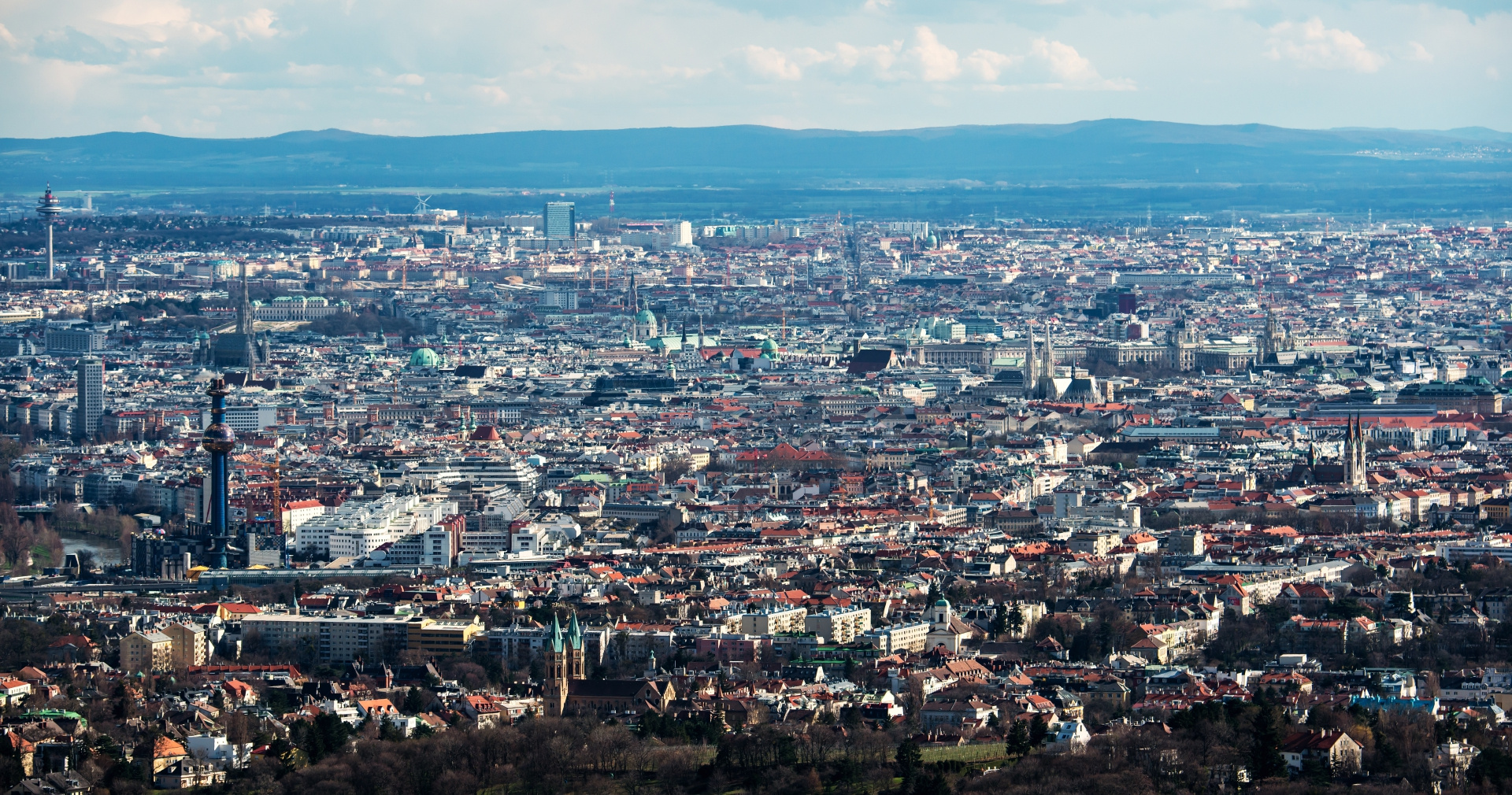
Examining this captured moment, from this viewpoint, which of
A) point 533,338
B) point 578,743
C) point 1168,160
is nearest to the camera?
point 578,743

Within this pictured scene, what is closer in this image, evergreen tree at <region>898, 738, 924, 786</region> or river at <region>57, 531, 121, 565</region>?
evergreen tree at <region>898, 738, 924, 786</region>

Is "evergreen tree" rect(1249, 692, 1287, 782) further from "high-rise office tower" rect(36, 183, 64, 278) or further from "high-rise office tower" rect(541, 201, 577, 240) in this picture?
"high-rise office tower" rect(541, 201, 577, 240)

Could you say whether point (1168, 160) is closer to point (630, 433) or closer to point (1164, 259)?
point (1164, 259)

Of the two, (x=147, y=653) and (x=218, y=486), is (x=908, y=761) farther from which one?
(x=218, y=486)

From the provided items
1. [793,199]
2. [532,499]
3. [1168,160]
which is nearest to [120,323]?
[532,499]

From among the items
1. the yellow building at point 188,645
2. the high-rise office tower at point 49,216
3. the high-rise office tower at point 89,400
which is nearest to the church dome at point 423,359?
the high-rise office tower at point 89,400

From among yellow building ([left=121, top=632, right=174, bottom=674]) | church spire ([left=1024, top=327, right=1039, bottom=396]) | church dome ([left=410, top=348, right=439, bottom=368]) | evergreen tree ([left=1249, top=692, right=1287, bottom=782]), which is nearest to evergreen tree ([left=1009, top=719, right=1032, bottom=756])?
evergreen tree ([left=1249, top=692, right=1287, bottom=782])

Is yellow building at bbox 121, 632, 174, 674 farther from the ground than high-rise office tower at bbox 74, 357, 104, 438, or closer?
farther from the ground
